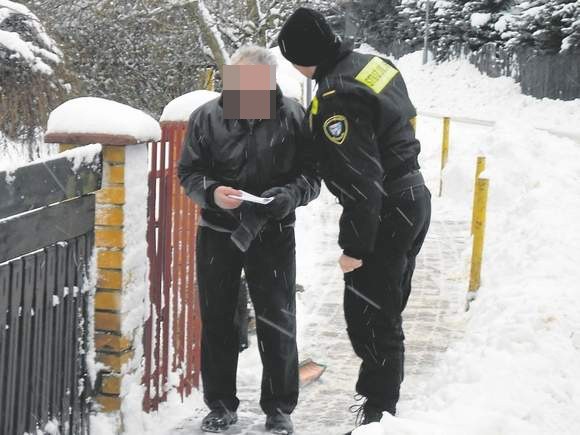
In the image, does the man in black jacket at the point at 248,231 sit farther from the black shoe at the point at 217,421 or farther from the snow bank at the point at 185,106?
the snow bank at the point at 185,106

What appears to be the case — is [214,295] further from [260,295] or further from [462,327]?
[462,327]

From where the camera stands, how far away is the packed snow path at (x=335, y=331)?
4.91 m

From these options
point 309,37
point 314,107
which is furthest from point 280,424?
point 309,37

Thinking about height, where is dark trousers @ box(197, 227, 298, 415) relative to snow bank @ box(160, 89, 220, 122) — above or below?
below

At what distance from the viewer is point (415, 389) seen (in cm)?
534

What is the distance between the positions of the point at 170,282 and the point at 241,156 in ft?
3.17

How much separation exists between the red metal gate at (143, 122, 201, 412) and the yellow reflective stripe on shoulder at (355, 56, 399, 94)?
118 centimetres

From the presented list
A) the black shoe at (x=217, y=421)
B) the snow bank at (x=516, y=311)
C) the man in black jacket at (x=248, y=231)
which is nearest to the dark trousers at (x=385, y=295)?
the snow bank at (x=516, y=311)

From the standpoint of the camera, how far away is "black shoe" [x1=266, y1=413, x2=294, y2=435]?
439 cm

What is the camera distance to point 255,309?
4344 mm

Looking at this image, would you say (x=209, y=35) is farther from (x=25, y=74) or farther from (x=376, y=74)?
(x=376, y=74)

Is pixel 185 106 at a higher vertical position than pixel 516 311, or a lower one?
higher

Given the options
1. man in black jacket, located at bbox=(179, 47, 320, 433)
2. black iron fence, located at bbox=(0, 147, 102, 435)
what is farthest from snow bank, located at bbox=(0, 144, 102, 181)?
man in black jacket, located at bbox=(179, 47, 320, 433)

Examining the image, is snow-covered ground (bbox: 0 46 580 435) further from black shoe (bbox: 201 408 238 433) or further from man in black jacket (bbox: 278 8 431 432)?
man in black jacket (bbox: 278 8 431 432)
